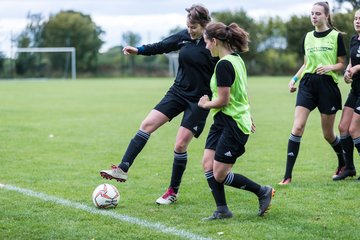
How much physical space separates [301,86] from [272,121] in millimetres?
8982

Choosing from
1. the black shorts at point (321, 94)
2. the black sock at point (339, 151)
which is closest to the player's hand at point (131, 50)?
the black shorts at point (321, 94)

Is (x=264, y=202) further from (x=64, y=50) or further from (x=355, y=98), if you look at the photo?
(x=64, y=50)

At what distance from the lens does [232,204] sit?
7078mm

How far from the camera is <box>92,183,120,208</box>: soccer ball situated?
6828mm

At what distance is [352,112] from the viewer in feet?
27.7

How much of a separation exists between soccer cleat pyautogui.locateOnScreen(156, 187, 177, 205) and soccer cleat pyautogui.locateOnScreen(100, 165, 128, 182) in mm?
550

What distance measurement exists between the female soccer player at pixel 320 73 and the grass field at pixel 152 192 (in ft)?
2.53

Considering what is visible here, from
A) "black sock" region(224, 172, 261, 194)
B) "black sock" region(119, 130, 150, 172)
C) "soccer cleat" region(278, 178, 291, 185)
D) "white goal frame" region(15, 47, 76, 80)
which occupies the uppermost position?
"black sock" region(119, 130, 150, 172)

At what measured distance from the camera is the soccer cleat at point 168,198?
23.6 ft

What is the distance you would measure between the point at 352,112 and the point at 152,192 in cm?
287

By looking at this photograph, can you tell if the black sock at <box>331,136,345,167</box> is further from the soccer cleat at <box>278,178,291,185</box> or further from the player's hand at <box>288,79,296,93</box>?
the player's hand at <box>288,79,296,93</box>

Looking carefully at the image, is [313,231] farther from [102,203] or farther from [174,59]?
[174,59]

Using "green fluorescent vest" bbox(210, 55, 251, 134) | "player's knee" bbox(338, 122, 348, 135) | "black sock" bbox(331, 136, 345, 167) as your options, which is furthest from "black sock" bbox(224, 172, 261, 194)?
"black sock" bbox(331, 136, 345, 167)

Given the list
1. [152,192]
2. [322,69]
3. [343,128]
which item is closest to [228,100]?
[152,192]
